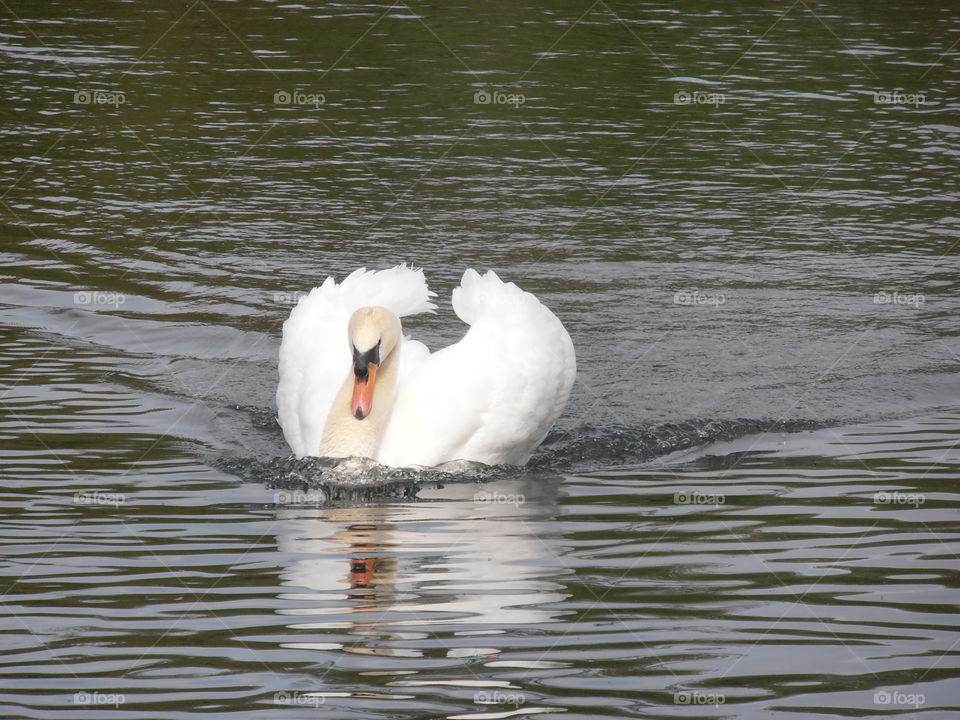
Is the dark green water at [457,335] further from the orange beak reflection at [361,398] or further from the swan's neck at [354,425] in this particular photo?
the orange beak reflection at [361,398]

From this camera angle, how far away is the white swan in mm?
9102

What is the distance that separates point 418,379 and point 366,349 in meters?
0.58

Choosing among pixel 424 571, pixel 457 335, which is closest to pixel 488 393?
pixel 424 571

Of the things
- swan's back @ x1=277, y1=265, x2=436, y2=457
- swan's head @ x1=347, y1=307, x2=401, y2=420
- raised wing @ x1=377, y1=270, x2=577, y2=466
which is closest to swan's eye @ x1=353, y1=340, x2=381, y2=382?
swan's head @ x1=347, y1=307, x2=401, y2=420

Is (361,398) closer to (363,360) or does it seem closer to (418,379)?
(363,360)

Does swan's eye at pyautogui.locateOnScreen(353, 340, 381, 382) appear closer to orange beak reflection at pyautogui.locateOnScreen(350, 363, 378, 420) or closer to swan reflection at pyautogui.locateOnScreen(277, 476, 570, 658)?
orange beak reflection at pyautogui.locateOnScreen(350, 363, 378, 420)

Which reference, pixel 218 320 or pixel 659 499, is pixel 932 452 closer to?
pixel 659 499

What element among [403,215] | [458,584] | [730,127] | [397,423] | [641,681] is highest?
[730,127]

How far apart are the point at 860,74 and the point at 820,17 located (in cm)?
504

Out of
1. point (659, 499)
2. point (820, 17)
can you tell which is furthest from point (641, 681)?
Result: point (820, 17)

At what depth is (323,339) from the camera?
10.0m

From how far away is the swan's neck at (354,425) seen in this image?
8.98 m

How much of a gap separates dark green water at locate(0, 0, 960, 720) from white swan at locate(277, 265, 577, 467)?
0.29 metres

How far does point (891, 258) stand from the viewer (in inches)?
561
